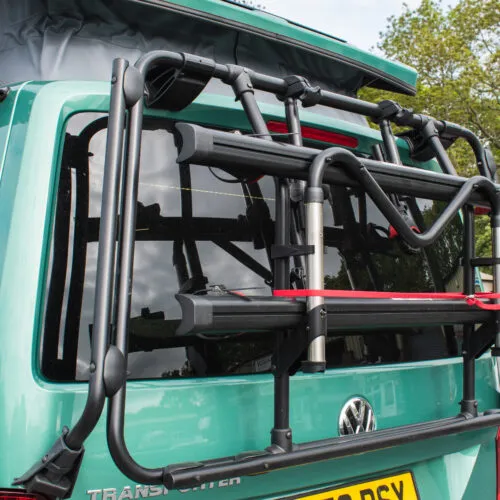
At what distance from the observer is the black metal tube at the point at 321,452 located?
157 centimetres

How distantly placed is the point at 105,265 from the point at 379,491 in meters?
1.18

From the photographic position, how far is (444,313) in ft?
7.00

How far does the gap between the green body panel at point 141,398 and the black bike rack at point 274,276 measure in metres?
A: 0.09

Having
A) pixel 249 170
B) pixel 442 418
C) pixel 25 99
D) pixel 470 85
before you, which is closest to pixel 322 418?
pixel 442 418

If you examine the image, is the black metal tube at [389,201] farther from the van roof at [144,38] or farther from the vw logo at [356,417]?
the van roof at [144,38]

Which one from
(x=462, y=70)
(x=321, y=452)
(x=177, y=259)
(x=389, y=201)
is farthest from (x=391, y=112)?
(x=462, y=70)

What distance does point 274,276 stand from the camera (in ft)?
6.26

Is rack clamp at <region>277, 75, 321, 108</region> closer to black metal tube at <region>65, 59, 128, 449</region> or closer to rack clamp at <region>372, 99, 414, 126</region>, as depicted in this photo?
rack clamp at <region>372, 99, 414, 126</region>

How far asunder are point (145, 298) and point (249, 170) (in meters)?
0.46

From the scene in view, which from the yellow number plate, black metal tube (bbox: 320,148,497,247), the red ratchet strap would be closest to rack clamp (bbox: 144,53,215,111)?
black metal tube (bbox: 320,148,497,247)

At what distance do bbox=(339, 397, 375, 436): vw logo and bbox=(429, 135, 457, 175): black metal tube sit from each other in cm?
94

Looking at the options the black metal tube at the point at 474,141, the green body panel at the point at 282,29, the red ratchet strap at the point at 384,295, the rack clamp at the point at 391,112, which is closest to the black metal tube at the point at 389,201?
the red ratchet strap at the point at 384,295

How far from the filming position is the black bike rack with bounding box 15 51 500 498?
1513 millimetres

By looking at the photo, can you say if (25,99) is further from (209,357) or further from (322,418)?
(322,418)
